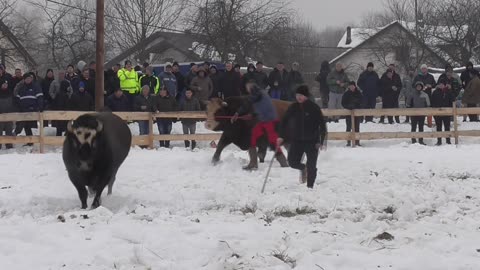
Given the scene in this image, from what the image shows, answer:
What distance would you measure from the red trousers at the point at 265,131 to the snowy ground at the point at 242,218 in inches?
21.8

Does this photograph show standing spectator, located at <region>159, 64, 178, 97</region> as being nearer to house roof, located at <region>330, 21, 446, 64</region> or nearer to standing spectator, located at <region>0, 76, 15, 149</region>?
standing spectator, located at <region>0, 76, 15, 149</region>

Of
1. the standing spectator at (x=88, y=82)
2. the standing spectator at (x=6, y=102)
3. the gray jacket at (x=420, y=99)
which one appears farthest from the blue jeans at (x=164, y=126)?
the gray jacket at (x=420, y=99)

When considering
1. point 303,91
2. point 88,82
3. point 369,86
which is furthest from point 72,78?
point 303,91

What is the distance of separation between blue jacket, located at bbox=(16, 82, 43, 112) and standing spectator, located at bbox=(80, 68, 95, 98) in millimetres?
1366

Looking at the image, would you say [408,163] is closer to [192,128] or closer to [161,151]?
[161,151]

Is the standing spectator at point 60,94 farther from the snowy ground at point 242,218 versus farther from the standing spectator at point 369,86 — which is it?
the standing spectator at point 369,86

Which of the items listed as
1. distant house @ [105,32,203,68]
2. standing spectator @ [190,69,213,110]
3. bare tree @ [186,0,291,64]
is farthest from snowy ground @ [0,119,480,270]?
distant house @ [105,32,203,68]

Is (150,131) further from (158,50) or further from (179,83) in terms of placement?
(158,50)

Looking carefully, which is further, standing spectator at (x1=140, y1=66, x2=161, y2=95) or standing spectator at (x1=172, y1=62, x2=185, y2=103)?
standing spectator at (x1=172, y1=62, x2=185, y2=103)

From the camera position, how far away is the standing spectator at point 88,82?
718 inches

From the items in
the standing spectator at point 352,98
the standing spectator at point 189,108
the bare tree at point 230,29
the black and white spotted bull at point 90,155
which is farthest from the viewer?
the bare tree at point 230,29

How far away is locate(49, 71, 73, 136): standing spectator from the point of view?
57.8ft

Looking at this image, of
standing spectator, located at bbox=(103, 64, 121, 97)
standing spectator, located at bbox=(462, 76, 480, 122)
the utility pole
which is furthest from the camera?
standing spectator, located at bbox=(462, 76, 480, 122)

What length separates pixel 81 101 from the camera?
17703mm
